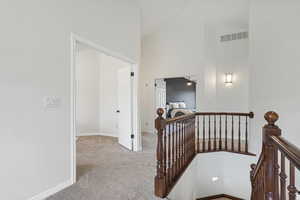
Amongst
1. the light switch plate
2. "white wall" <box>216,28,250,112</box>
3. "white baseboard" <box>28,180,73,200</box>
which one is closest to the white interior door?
"white baseboard" <box>28,180,73,200</box>

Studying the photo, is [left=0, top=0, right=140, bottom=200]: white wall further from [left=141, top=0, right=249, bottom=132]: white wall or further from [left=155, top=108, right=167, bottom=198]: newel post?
[left=141, top=0, right=249, bottom=132]: white wall

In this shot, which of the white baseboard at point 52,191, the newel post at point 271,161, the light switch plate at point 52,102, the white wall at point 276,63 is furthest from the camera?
the white wall at point 276,63

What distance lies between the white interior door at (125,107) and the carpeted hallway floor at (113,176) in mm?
372

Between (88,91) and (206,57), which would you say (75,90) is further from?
(206,57)

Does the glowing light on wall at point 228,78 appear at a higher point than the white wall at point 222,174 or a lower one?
higher

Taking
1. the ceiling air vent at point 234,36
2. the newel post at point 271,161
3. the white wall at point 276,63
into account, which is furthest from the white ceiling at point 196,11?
the newel post at point 271,161

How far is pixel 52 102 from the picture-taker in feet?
6.64

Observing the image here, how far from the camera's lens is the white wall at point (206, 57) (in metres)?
5.19

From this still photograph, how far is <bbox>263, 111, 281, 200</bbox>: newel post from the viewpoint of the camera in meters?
1.14

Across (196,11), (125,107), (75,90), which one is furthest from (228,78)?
(75,90)

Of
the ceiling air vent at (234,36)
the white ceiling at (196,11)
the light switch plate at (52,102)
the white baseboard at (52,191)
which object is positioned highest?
the white ceiling at (196,11)

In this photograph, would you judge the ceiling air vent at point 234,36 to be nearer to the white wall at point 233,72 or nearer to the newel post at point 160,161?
the white wall at point 233,72

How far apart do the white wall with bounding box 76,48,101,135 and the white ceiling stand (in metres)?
2.08

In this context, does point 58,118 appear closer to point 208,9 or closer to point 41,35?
point 41,35
